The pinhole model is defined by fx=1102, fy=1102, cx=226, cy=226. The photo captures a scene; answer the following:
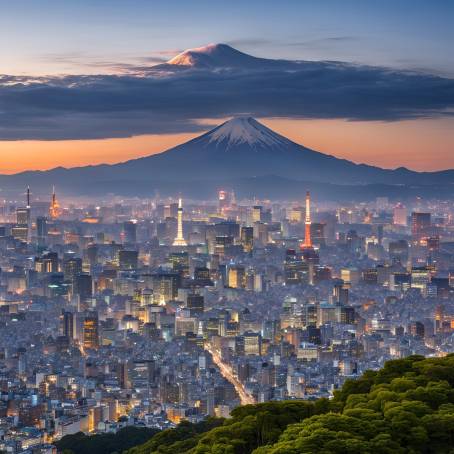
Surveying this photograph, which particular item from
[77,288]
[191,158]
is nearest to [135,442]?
[77,288]

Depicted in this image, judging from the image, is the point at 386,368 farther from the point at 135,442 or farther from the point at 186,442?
the point at 135,442

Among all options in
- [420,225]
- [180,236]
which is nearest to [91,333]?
[180,236]

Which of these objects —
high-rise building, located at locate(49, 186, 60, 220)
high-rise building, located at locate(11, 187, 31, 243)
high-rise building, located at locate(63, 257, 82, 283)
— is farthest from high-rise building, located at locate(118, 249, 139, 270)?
high-rise building, located at locate(49, 186, 60, 220)

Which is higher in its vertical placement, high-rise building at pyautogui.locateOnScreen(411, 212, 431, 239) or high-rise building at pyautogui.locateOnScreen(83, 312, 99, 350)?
high-rise building at pyautogui.locateOnScreen(411, 212, 431, 239)

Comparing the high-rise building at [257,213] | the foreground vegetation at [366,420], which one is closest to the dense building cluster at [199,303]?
the high-rise building at [257,213]

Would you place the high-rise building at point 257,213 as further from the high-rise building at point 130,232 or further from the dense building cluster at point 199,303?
the high-rise building at point 130,232

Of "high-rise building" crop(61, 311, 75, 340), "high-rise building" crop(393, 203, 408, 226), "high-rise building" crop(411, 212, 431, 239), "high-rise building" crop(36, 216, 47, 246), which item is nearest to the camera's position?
"high-rise building" crop(61, 311, 75, 340)

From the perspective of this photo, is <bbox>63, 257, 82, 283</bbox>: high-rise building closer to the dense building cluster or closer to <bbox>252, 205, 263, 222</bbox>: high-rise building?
the dense building cluster
